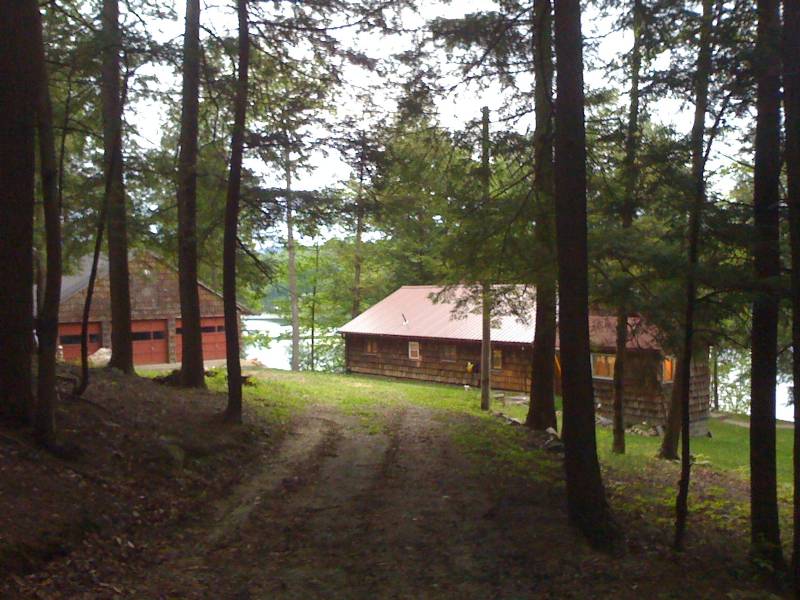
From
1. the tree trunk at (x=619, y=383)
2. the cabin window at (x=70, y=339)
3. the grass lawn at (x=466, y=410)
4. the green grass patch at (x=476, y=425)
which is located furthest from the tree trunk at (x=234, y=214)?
the cabin window at (x=70, y=339)

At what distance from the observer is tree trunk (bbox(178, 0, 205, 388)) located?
509 inches

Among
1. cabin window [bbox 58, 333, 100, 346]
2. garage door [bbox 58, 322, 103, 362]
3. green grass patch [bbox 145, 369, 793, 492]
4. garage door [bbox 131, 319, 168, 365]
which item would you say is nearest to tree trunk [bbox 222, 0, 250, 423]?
green grass patch [bbox 145, 369, 793, 492]

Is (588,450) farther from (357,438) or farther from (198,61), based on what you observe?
(198,61)

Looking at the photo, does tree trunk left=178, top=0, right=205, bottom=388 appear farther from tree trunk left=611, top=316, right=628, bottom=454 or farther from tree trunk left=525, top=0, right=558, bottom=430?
tree trunk left=611, top=316, right=628, bottom=454

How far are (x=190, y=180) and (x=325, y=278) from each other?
30.7 m

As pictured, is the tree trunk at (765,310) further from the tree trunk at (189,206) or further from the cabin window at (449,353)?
→ the cabin window at (449,353)

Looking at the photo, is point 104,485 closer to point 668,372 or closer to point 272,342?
point 668,372

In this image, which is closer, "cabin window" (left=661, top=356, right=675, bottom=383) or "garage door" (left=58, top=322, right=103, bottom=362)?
"cabin window" (left=661, top=356, right=675, bottom=383)

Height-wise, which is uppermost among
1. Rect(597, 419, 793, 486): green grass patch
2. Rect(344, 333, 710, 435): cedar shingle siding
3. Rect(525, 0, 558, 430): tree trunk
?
Rect(525, 0, 558, 430): tree trunk

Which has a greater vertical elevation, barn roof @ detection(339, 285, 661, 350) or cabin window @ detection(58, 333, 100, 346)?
barn roof @ detection(339, 285, 661, 350)

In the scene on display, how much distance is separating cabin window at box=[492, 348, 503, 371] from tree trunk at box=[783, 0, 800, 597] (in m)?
21.7

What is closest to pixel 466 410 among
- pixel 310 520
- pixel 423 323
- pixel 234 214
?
pixel 234 214

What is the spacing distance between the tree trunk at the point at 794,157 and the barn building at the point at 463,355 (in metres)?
14.4

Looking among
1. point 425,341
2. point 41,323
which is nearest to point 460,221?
point 41,323
